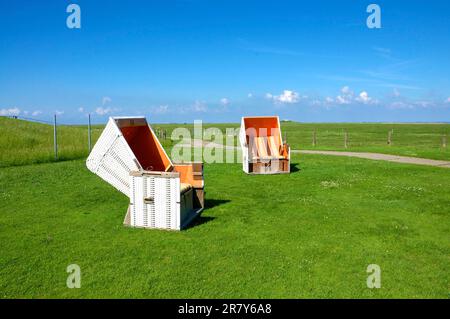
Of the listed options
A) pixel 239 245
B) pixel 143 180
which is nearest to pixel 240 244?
pixel 239 245

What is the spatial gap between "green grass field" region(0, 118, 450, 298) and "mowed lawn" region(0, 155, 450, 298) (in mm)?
21

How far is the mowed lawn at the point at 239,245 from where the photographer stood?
478 centimetres

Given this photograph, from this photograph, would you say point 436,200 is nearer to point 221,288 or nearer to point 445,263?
point 445,263

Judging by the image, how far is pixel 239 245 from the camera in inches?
248

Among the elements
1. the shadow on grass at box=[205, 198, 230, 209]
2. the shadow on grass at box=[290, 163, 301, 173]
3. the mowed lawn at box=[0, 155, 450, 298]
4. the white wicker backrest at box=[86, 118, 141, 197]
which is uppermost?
the white wicker backrest at box=[86, 118, 141, 197]

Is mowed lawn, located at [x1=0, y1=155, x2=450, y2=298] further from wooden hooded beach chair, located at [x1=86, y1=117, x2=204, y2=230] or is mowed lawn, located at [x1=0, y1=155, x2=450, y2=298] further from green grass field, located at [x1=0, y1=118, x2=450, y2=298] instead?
wooden hooded beach chair, located at [x1=86, y1=117, x2=204, y2=230]

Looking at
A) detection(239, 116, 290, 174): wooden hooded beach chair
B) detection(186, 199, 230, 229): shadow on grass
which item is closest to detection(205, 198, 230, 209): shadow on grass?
detection(186, 199, 230, 229): shadow on grass

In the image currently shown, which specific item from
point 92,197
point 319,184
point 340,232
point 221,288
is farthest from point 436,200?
point 92,197

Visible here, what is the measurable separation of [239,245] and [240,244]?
5cm

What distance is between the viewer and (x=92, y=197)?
10.2m

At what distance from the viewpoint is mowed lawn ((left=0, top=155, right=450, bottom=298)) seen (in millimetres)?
4781

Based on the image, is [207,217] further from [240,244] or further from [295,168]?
[295,168]

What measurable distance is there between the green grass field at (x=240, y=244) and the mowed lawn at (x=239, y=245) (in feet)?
0.07

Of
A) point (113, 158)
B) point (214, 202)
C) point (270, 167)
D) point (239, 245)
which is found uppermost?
point (113, 158)
